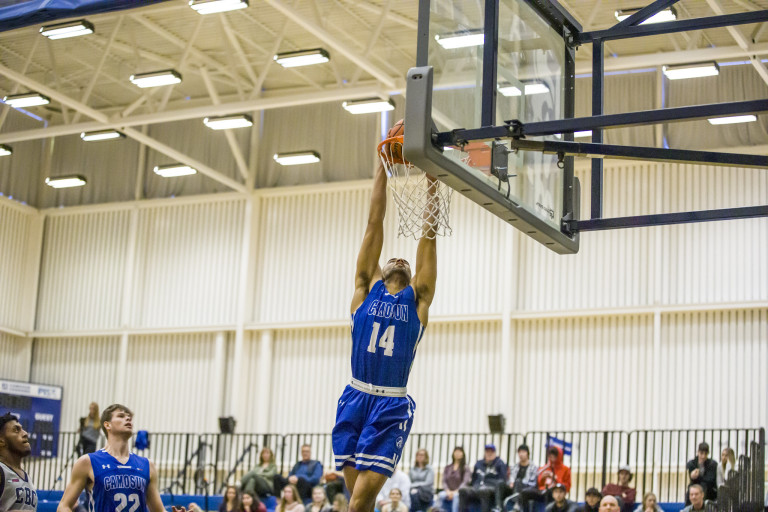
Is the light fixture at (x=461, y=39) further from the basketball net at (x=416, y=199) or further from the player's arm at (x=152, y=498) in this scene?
the player's arm at (x=152, y=498)

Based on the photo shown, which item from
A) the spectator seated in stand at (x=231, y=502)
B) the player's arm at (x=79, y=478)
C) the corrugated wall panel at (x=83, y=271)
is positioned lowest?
the spectator seated in stand at (x=231, y=502)

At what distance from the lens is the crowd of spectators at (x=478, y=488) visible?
54.7 feet

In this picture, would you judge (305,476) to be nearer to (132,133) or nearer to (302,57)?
(302,57)

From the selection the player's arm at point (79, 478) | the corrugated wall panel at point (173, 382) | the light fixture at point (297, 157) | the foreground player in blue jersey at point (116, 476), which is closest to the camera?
the player's arm at point (79, 478)

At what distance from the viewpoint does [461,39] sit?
7625 mm

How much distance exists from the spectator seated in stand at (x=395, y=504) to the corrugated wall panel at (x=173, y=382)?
332 inches

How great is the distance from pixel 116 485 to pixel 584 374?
1452 centimetres

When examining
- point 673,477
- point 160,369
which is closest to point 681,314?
point 673,477

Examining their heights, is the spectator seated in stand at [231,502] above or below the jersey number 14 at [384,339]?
below

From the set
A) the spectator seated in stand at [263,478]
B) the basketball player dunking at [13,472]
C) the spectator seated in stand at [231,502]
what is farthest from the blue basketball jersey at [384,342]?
the spectator seated in stand at [263,478]

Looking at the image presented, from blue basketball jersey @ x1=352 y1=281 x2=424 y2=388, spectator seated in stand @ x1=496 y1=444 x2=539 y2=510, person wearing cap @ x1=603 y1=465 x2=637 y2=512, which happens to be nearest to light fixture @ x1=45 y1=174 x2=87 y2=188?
spectator seated in stand @ x1=496 y1=444 x2=539 y2=510

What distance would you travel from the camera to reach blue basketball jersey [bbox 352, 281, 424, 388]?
7.93 m

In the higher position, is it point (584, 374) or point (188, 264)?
point (188, 264)

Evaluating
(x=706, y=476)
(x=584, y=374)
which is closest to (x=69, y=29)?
(x=584, y=374)
